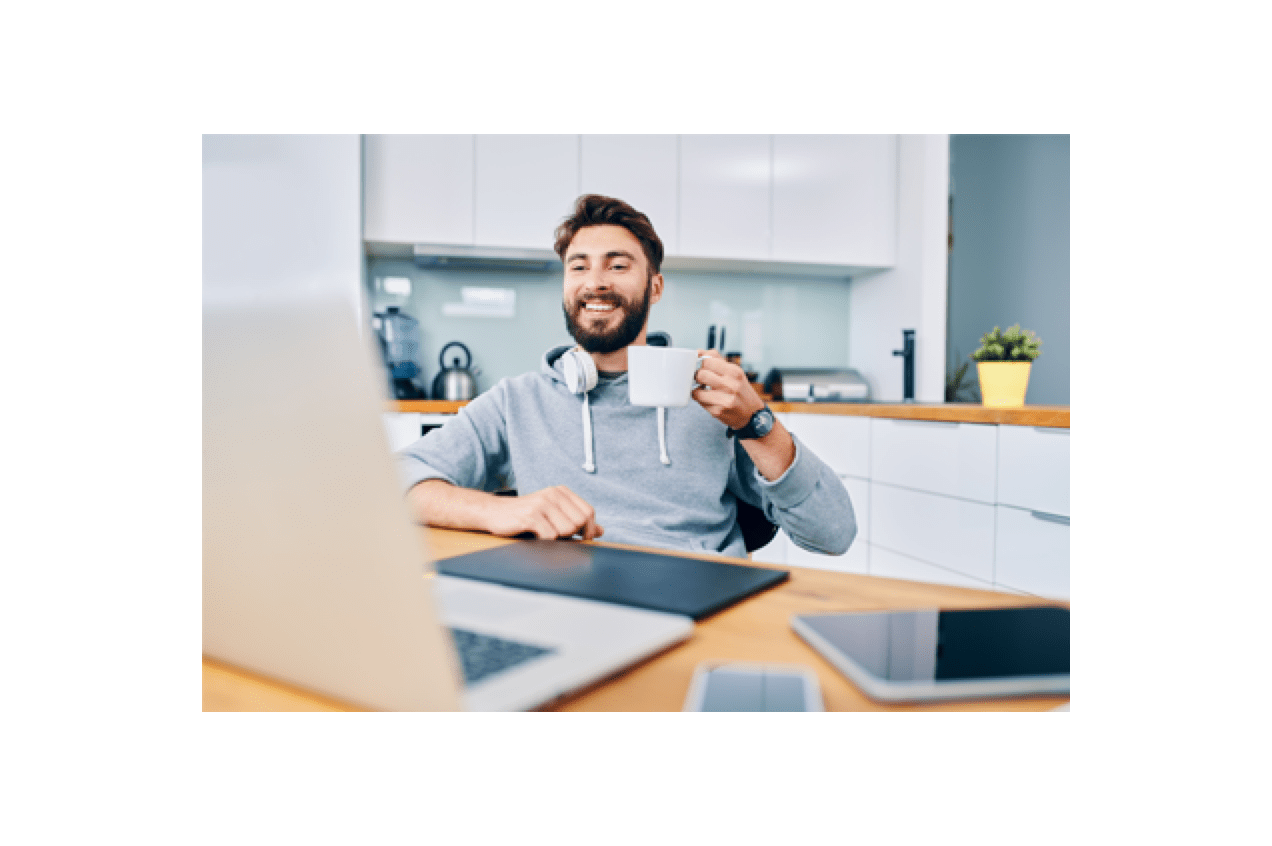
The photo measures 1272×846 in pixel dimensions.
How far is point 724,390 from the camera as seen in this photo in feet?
3.25

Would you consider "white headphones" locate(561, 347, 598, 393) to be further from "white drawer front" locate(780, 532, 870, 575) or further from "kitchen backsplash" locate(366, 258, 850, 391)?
"kitchen backsplash" locate(366, 258, 850, 391)

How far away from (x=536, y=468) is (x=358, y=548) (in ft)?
3.15

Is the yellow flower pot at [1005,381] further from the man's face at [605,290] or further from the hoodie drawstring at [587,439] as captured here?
the hoodie drawstring at [587,439]

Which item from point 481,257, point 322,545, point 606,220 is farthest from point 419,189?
point 322,545

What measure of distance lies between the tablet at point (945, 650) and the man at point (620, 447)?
49 centimetres

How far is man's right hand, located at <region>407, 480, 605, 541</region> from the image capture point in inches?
31.1

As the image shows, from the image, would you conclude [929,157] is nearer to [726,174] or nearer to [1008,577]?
[726,174]

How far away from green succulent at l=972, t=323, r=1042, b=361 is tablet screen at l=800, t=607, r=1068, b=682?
1885mm

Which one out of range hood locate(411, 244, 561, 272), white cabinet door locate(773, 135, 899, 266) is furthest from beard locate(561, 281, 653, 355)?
white cabinet door locate(773, 135, 899, 266)

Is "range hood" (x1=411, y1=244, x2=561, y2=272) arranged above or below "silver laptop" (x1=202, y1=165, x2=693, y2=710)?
above

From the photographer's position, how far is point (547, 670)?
1.27 ft

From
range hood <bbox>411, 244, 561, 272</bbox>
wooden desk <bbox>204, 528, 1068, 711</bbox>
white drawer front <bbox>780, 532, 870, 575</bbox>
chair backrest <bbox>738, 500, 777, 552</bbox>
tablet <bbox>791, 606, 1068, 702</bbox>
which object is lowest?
white drawer front <bbox>780, 532, 870, 575</bbox>

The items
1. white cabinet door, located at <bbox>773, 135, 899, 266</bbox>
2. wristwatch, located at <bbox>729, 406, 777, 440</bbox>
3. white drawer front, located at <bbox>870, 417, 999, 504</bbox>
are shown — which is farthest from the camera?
white cabinet door, located at <bbox>773, 135, 899, 266</bbox>

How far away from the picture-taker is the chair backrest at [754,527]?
4.10 feet
